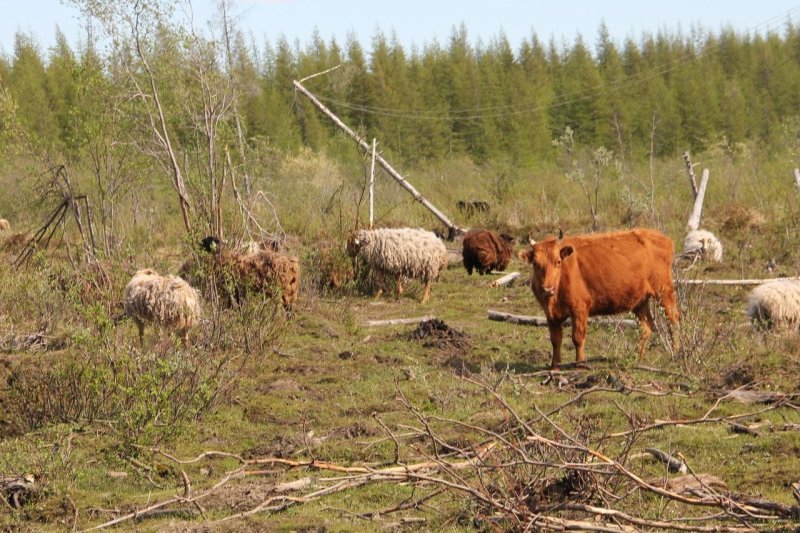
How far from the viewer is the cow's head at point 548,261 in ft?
41.8

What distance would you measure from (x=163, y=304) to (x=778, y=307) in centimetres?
721

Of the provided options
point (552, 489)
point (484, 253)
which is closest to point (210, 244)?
point (484, 253)

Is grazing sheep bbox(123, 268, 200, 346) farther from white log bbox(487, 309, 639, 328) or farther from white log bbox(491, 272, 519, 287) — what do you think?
white log bbox(491, 272, 519, 287)

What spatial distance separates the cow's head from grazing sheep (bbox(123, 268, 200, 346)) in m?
3.95

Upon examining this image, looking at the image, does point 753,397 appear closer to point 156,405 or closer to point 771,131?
point 156,405

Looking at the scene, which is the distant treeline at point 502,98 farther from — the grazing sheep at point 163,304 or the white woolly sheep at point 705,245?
the grazing sheep at point 163,304

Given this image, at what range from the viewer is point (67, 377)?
11328 millimetres

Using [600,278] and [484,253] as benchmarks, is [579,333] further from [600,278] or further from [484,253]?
[484,253]

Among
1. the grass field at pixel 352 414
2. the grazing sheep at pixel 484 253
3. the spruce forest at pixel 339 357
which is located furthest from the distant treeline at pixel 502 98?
the grass field at pixel 352 414

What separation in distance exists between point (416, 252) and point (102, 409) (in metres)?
9.20

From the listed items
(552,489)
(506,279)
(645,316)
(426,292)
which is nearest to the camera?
(552,489)

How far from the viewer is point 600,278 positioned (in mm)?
13305

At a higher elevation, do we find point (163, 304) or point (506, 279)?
point (163, 304)

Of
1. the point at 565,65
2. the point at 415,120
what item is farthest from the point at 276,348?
the point at 565,65
